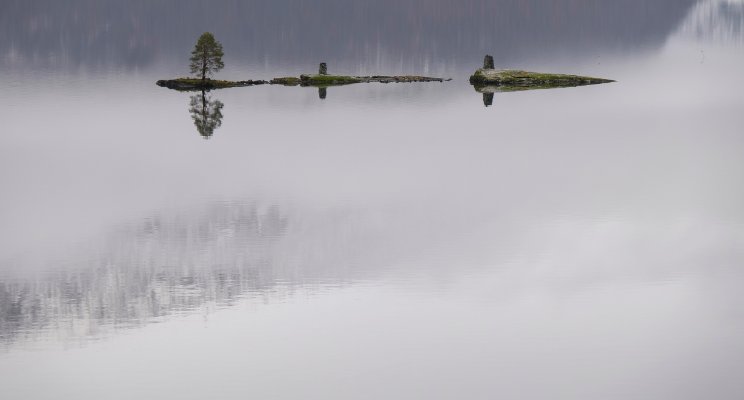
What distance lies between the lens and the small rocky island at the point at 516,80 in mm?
180750

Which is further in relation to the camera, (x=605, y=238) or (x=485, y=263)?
(x=605, y=238)

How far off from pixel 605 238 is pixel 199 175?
34.4 meters

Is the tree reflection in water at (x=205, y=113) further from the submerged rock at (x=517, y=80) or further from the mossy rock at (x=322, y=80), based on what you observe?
the submerged rock at (x=517, y=80)

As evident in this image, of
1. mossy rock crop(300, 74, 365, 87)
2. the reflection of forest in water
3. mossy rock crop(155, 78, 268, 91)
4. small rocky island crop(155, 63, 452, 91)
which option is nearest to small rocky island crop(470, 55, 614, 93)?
mossy rock crop(300, 74, 365, 87)

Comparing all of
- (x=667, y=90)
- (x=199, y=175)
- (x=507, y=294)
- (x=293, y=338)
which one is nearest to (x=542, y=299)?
(x=507, y=294)

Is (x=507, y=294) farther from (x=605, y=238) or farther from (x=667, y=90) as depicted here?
(x=667, y=90)

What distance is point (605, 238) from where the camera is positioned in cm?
5484

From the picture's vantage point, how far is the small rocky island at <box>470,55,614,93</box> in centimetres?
18075

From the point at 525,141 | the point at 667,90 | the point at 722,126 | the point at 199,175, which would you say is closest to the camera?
the point at 199,175

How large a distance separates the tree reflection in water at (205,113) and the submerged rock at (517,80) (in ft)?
154

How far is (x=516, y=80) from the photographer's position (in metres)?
181

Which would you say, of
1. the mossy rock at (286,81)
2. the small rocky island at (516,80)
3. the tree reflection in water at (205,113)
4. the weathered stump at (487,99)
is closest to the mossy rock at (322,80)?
the mossy rock at (286,81)

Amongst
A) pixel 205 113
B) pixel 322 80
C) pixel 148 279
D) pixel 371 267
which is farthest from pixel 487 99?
pixel 148 279

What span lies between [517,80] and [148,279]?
140 m
